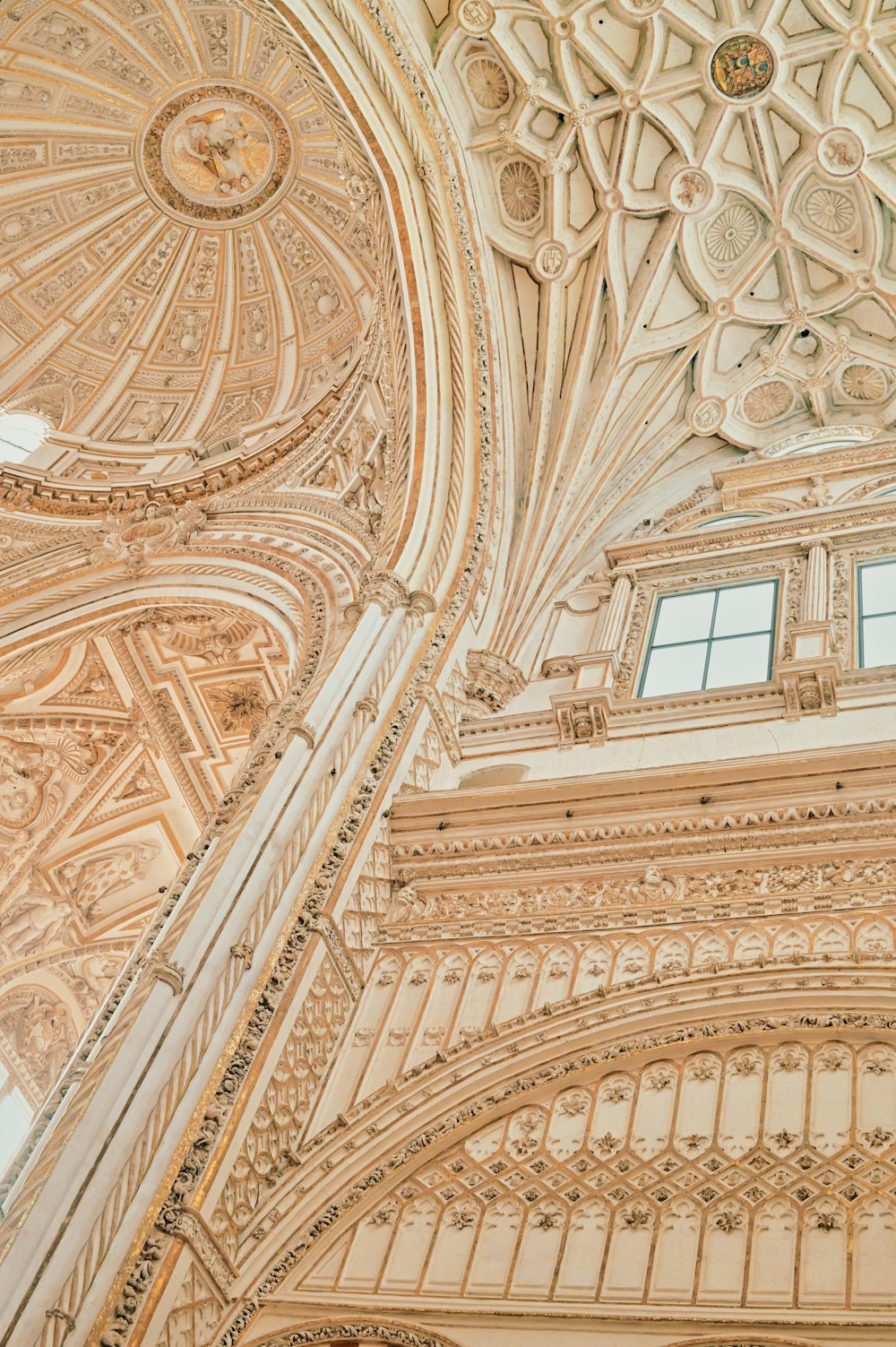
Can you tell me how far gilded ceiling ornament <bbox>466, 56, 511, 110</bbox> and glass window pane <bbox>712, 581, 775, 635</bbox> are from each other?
202 inches

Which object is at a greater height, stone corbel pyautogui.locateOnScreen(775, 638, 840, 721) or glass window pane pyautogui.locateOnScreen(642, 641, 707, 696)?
glass window pane pyautogui.locateOnScreen(642, 641, 707, 696)

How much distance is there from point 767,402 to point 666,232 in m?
2.19

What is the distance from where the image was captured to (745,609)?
10.7m

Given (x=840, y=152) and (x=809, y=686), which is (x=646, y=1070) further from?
(x=840, y=152)

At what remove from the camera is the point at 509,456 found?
11.7 m

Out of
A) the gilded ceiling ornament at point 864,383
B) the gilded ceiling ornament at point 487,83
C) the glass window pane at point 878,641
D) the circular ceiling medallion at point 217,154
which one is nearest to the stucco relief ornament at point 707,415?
the gilded ceiling ornament at point 864,383

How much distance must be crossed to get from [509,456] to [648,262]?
9.64ft

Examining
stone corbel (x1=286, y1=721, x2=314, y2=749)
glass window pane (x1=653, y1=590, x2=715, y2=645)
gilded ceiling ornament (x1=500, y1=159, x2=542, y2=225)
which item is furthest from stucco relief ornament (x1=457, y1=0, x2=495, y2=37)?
stone corbel (x1=286, y1=721, x2=314, y2=749)

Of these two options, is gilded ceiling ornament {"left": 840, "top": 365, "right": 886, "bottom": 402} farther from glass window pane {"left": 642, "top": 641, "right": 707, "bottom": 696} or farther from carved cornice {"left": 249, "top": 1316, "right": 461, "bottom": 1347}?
carved cornice {"left": 249, "top": 1316, "right": 461, "bottom": 1347}

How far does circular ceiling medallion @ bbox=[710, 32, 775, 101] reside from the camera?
1247 cm

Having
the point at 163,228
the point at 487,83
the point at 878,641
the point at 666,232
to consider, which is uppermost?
the point at 163,228

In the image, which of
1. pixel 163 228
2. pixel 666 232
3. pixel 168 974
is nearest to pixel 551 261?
pixel 666 232

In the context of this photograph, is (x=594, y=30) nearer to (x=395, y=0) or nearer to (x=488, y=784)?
(x=395, y=0)

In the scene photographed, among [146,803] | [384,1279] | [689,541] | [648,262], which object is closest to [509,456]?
[689,541]
